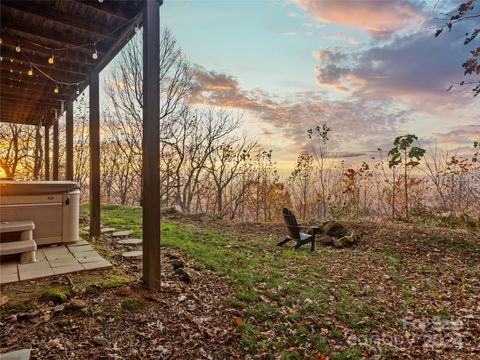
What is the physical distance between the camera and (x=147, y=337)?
6.96ft

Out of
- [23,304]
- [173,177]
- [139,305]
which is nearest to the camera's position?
[23,304]

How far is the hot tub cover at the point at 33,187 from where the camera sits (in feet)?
11.5

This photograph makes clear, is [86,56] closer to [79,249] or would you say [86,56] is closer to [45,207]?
[45,207]

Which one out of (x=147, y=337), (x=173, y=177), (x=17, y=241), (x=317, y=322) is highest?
(x=173, y=177)

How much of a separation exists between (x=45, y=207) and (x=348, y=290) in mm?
4197

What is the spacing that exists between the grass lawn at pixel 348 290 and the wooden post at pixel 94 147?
0.83 metres

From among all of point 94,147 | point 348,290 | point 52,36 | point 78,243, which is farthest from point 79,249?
point 348,290

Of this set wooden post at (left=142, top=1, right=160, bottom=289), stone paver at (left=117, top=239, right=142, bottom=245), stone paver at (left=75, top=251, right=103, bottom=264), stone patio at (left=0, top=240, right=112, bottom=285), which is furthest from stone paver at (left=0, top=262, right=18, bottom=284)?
stone paver at (left=117, top=239, right=142, bottom=245)

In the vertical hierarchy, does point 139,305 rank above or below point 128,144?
below

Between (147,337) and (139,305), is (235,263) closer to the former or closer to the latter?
(139,305)

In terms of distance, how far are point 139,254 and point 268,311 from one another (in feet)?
6.56

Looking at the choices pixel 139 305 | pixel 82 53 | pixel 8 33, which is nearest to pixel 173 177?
pixel 82 53

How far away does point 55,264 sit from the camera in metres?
3.19

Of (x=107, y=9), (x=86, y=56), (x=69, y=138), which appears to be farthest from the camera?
(x=69, y=138)
